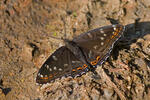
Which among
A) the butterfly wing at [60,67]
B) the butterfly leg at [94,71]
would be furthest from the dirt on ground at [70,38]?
the butterfly wing at [60,67]

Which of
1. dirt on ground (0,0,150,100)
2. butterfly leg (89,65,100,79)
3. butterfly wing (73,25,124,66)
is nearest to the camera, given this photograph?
dirt on ground (0,0,150,100)

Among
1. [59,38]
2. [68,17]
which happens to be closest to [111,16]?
[68,17]

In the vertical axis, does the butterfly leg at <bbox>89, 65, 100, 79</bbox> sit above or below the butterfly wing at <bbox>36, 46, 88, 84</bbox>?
below

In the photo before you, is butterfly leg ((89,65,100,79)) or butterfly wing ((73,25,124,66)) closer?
butterfly leg ((89,65,100,79))

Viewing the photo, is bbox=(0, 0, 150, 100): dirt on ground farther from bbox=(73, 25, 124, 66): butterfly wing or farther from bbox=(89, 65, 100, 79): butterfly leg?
bbox=(73, 25, 124, 66): butterfly wing

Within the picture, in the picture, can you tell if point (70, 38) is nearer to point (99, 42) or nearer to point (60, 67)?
point (99, 42)

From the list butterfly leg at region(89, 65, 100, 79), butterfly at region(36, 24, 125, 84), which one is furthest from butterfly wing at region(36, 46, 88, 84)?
butterfly leg at region(89, 65, 100, 79)
